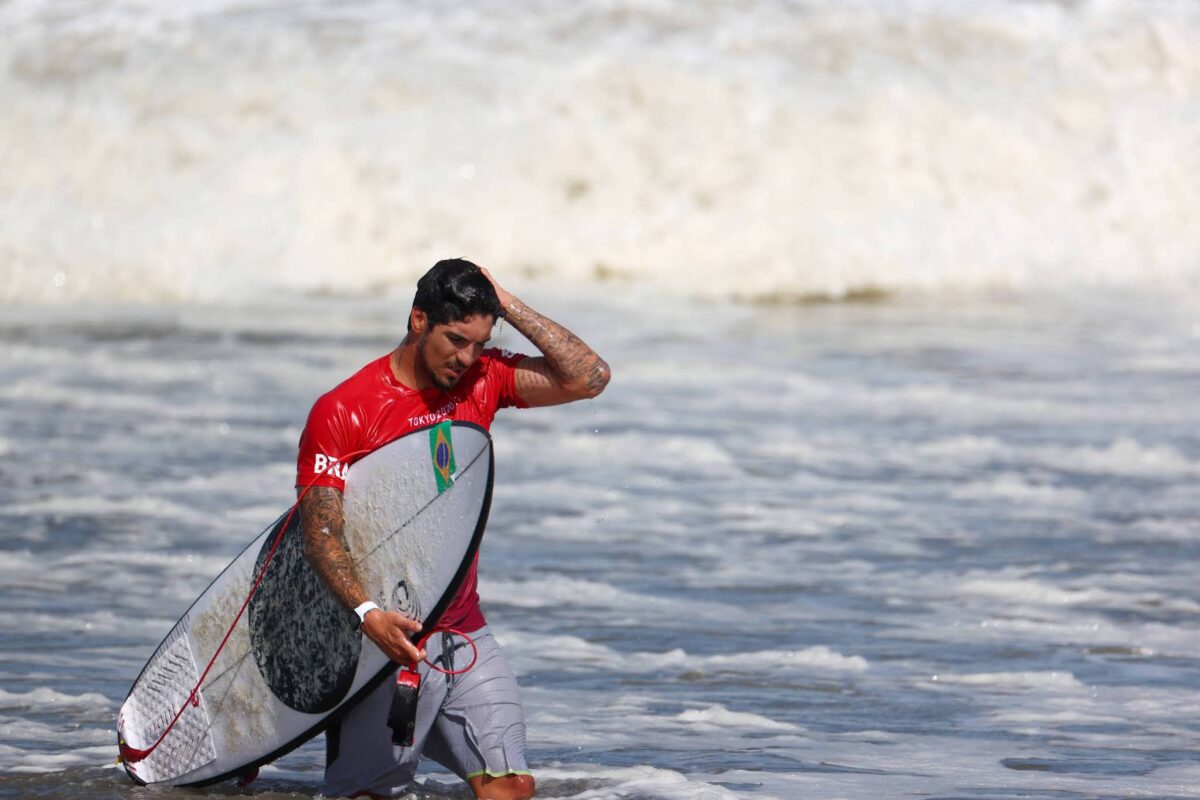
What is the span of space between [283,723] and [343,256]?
13315 millimetres

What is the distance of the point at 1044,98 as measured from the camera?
1927 centimetres

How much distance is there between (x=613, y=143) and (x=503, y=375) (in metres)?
14.1

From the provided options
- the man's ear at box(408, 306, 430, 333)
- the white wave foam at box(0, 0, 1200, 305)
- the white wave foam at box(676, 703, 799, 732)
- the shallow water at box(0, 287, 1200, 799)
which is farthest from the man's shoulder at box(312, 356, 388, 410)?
the white wave foam at box(0, 0, 1200, 305)

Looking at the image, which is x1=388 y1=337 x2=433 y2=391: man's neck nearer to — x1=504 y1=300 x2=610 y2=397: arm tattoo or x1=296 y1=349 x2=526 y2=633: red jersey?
x1=296 y1=349 x2=526 y2=633: red jersey

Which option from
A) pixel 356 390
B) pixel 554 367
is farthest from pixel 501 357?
pixel 356 390

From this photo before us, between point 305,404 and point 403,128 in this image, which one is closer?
point 305,404

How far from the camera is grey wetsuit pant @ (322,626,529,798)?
443 cm

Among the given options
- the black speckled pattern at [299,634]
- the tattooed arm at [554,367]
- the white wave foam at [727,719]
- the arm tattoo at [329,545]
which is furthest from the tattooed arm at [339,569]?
the white wave foam at [727,719]

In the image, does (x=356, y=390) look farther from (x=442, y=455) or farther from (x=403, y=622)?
(x=403, y=622)

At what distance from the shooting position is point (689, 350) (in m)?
14.1

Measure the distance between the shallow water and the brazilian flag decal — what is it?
0.99 m

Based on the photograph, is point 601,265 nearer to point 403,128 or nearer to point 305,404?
point 403,128

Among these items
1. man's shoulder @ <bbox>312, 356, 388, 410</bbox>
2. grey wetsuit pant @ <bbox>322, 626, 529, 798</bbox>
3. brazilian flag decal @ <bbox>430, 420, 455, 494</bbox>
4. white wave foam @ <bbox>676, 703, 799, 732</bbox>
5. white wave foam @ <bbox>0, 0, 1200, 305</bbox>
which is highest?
white wave foam @ <bbox>0, 0, 1200, 305</bbox>

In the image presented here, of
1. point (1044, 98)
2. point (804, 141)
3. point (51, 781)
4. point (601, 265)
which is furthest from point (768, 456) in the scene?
point (1044, 98)
